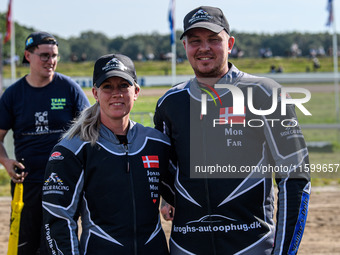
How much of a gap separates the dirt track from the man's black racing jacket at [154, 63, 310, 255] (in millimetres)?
3444

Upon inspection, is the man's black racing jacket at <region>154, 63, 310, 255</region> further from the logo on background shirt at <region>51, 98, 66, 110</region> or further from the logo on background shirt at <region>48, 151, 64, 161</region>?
the logo on background shirt at <region>51, 98, 66, 110</region>

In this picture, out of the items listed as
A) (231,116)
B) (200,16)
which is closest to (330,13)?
(200,16)

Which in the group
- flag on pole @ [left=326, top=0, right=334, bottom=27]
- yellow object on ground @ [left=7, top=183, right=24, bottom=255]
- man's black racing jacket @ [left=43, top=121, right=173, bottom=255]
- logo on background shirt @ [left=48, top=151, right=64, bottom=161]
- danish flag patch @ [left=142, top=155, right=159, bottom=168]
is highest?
flag on pole @ [left=326, top=0, right=334, bottom=27]

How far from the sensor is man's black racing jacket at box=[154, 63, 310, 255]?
2715mm

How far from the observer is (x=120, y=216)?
8.81 feet

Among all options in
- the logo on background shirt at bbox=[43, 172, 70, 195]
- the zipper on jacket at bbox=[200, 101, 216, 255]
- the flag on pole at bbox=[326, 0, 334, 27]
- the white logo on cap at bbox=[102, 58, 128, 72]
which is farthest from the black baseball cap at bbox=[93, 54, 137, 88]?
the flag on pole at bbox=[326, 0, 334, 27]

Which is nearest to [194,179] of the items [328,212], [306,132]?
[328,212]

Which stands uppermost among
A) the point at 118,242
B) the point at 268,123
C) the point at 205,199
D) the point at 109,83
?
the point at 109,83

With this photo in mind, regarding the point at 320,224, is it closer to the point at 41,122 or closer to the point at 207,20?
the point at 41,122

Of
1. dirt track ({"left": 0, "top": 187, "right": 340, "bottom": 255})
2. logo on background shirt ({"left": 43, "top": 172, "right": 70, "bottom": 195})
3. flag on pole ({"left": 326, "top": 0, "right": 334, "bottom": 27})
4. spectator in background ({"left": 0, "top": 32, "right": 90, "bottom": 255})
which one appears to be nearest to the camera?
logo on background shirt ({"left": 43, "top": 172, "right": 70, "bottom": 195})

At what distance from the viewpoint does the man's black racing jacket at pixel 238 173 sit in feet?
8.91

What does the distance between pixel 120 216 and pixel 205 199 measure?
19.6 inches

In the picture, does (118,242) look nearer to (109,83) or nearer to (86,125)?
(86,125)

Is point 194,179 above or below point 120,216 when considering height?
above
